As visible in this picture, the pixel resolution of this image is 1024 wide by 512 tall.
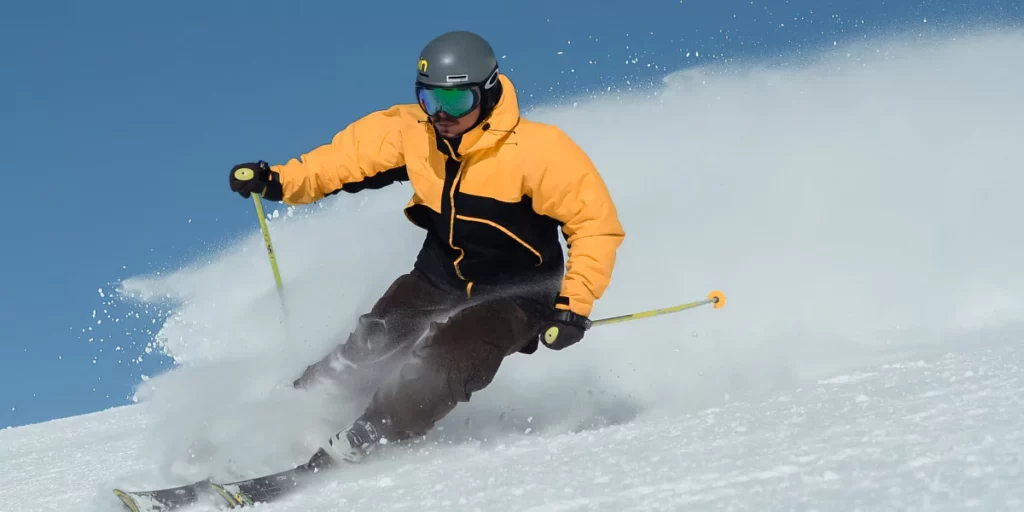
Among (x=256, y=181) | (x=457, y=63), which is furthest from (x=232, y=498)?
(x=457, y=63)

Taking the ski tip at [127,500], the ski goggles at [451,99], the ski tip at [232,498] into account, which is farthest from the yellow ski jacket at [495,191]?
the ski tip at [127,500]

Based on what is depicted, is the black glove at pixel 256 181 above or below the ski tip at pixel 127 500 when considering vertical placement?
above

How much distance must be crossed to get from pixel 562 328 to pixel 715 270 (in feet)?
15.1

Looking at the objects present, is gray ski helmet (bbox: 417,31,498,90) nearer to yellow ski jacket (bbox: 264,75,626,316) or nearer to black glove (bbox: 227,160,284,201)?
yellow ski jacket (bbox: 264,75,626,316)

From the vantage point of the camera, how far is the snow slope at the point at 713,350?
2.76 m

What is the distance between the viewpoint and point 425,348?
4000 millimetres

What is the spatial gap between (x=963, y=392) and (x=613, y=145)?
28.8 feet

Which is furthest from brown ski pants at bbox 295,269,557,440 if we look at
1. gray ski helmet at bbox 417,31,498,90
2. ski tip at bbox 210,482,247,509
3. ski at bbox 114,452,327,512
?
gray ski helmet at bbox 417,31,498,90

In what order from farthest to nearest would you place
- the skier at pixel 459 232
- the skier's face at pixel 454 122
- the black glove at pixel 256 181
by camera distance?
the black glove at pixel 256 181, the skier's face at pixel 454 122, the skier at pixel 459 232

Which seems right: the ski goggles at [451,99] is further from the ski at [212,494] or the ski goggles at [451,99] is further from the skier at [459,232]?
the ski at [212,494]

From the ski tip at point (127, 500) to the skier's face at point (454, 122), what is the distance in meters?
1.97

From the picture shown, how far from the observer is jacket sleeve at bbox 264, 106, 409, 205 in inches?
181

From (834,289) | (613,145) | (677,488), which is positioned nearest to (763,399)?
(677,488)

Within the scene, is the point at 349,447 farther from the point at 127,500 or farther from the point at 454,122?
the point at 454,122
